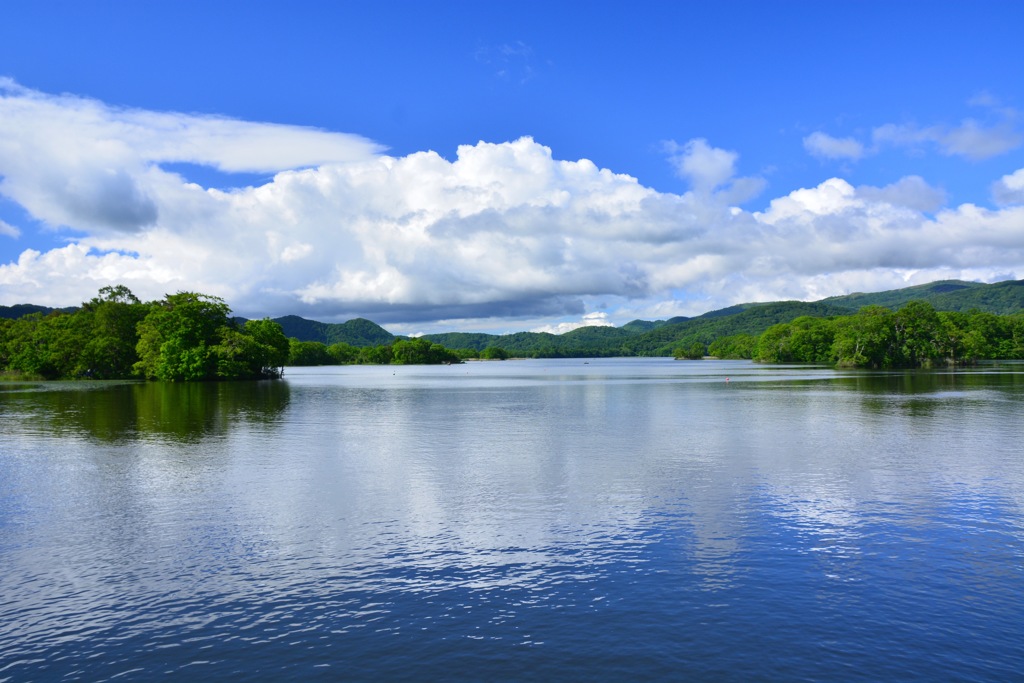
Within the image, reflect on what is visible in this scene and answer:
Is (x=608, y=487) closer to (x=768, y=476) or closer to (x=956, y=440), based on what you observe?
(x=768, y=476)

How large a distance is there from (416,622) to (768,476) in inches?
927

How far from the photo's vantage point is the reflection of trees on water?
5581 centimetres

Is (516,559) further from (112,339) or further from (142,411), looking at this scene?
(112,339)

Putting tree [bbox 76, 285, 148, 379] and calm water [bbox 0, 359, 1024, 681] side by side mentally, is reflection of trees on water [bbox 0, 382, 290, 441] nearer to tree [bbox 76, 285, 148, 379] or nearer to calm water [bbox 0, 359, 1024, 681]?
calm water [bbox 0, 359, 1024, 681]

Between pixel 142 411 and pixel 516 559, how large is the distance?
63671mm

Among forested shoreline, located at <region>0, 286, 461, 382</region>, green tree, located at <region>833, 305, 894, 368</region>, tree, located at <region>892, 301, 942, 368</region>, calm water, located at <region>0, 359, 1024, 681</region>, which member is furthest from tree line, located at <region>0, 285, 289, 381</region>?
tree, located at <region>892, 301, 942, 368</region>

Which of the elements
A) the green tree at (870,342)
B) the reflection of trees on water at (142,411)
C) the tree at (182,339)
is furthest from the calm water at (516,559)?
the green tree at (870,342)

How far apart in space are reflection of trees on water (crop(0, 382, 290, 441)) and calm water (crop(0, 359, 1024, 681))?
Answer: 26.1 ft

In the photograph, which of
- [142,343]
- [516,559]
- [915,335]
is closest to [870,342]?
[915,335]

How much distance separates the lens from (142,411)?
72.2 metres

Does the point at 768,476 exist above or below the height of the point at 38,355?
below

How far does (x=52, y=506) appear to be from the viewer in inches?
1161

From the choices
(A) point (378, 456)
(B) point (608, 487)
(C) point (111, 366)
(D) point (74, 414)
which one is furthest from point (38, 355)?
(B) point (608, 487)

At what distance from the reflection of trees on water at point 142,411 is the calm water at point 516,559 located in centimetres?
795
